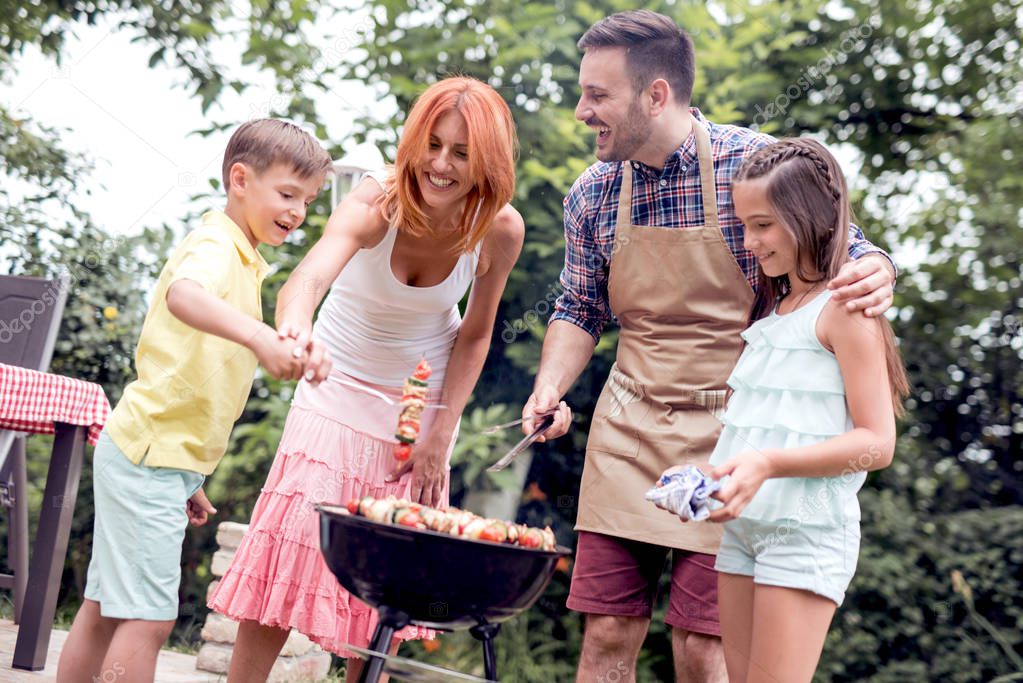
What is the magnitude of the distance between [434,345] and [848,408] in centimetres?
113

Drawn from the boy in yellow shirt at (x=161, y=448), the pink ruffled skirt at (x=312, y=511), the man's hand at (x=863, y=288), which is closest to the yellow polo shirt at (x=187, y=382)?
the boy in yellow shirt at (x=161, y=448)

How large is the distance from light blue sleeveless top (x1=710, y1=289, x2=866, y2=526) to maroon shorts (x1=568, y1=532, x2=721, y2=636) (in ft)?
1.53

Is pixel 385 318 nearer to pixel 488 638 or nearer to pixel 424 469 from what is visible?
pixel 424 469

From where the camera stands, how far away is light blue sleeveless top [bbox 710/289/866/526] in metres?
2.15

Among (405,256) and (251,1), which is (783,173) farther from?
(251,1)

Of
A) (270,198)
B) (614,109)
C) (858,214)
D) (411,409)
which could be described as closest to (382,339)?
(411,409)

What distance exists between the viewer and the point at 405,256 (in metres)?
2.67

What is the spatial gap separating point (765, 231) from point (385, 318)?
1.01 m

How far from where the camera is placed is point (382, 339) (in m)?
2.76

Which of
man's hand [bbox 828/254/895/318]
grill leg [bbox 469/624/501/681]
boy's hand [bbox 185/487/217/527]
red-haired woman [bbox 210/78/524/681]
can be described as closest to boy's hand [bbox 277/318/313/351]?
red-haired woman [bbox 210/78/524/681]

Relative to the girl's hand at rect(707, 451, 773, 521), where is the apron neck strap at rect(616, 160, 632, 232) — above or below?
above

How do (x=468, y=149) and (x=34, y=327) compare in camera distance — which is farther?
(x=34, y=327)

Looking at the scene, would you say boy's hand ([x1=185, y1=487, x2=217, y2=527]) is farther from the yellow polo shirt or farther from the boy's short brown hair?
the boy's short brown hair

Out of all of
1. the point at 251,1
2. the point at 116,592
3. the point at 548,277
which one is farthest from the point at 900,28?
the point at 116,592
